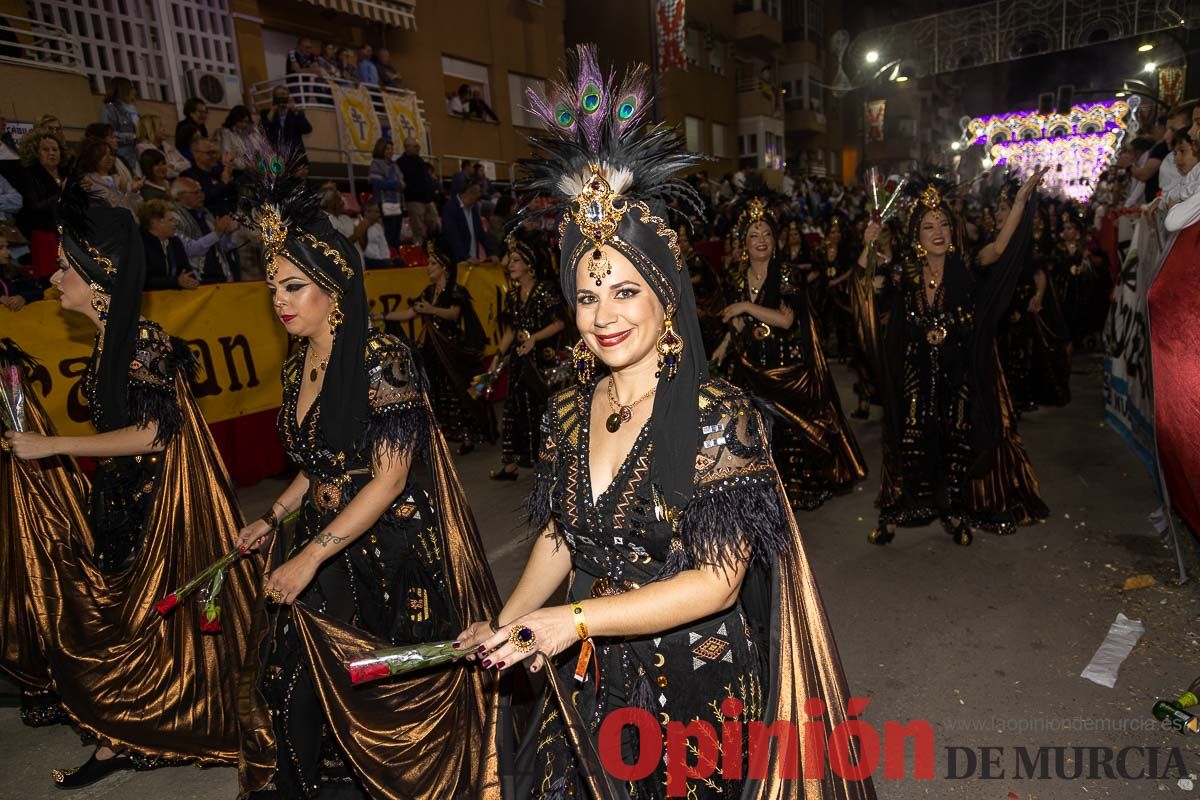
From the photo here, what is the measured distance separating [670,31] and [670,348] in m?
21.5

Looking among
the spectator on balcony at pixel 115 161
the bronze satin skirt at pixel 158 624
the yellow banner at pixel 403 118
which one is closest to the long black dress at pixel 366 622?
the bronze satin skirt at pixel 158 624

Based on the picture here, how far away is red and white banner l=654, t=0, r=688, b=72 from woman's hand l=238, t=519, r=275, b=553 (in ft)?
Result: 65.8

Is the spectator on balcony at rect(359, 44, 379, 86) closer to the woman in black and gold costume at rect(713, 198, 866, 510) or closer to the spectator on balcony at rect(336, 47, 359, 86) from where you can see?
the spectator on balcony at rect(336, 47, 359, 86)

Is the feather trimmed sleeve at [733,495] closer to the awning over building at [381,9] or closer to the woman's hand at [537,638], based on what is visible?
the woman's hand at [537,638]

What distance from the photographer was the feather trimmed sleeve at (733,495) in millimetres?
1796

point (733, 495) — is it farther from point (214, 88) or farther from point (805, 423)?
point (214, 88)

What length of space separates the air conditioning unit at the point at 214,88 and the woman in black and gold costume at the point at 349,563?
40.1ft

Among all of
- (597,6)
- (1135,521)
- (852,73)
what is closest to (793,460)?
(1135,521)

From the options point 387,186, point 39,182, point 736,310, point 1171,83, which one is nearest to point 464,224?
point 387,186

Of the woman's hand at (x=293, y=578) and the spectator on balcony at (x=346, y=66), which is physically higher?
the spectator on balcony at (x=346, y=66)

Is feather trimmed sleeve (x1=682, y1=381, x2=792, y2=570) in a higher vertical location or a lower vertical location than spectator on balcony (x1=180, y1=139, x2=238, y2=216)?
lower

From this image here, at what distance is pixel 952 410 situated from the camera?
200 inches

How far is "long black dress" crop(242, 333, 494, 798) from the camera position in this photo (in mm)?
2641

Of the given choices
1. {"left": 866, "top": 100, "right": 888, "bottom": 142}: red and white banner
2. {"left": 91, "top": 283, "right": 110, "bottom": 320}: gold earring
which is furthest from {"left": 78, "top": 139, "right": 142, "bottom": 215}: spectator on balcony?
{"left": 866, "top": 100, "right": 888, "bottom": 142}: red and white banner
